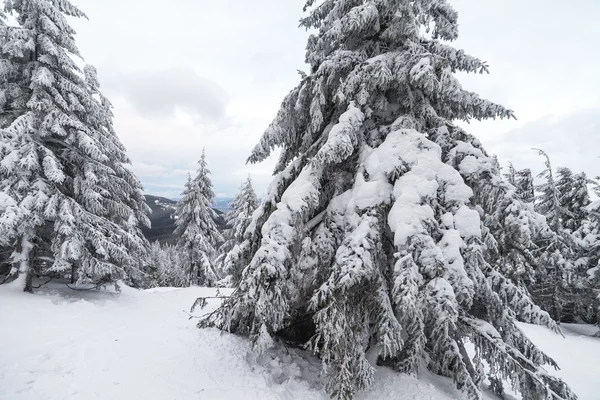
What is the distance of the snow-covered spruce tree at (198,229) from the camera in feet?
78.2

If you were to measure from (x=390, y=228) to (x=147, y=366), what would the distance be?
5156mm

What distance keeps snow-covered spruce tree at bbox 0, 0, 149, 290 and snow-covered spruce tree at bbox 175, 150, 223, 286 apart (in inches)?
474

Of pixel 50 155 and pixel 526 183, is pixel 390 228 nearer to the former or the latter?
pixel 50 155

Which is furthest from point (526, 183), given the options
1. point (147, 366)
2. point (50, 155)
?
point (50, 155)

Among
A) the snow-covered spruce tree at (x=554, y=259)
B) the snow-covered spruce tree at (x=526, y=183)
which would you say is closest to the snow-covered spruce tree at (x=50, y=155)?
the snow-covered spruce tree at (x=554, y=259)

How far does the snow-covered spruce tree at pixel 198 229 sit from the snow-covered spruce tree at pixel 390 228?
60.3ft

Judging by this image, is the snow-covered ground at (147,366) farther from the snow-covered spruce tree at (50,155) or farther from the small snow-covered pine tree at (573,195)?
the small snow-covered pine tree at (573,195)

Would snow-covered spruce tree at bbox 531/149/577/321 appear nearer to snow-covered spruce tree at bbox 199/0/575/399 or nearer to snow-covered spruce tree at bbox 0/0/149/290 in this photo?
snow-covered spruce tree at bbox 199/0/575/399

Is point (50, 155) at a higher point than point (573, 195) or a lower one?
lower

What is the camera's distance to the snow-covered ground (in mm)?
4738

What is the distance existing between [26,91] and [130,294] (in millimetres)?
8971

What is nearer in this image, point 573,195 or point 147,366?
point 147,366

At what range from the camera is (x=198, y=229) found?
2403 centimetres

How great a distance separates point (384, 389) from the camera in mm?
5340
